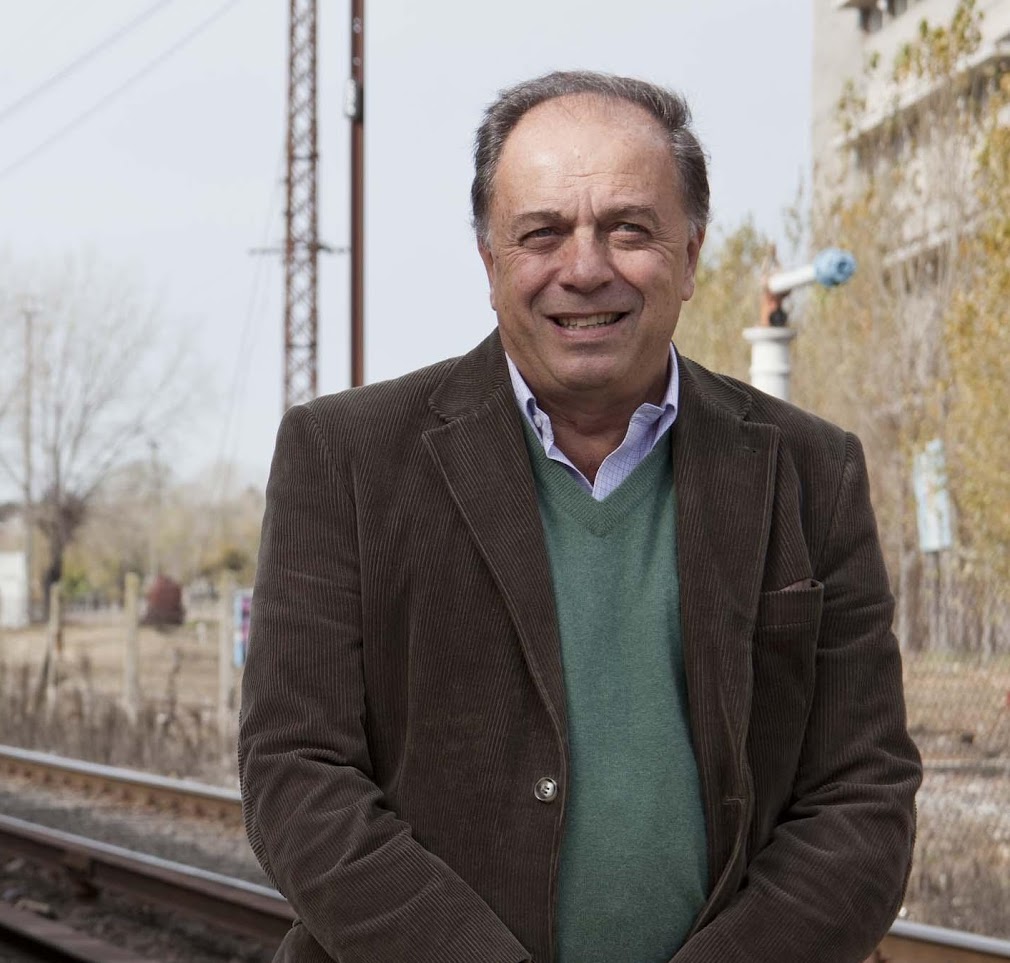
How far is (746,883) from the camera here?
207cm

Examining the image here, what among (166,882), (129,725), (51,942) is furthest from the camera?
(129,725)

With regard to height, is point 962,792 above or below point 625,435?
below

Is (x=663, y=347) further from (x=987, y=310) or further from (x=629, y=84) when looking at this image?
(x=987, y=310)

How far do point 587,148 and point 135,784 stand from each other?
9836mm

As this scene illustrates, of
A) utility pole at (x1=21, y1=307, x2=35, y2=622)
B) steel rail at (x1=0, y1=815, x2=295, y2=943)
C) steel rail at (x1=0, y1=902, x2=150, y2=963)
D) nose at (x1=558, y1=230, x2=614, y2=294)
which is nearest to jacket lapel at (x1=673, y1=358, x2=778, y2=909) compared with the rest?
nose at (x1=558, y1=230, x2=614, y2=294)

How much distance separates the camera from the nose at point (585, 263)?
6.74 ft

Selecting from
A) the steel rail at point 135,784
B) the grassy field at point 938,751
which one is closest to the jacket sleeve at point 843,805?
the grassy field at point 938,751

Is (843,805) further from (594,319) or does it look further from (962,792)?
(962,792)

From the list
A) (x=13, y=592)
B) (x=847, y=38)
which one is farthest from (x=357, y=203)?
(x=847, y=38)

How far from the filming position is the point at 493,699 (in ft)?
6.62

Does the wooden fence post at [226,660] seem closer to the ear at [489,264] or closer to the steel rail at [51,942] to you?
the steel rail at [51,942]

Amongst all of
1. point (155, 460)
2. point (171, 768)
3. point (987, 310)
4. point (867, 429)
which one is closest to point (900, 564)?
point (867, 429)

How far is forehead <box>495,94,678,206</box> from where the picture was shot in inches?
81.5

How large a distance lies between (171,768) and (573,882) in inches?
466
